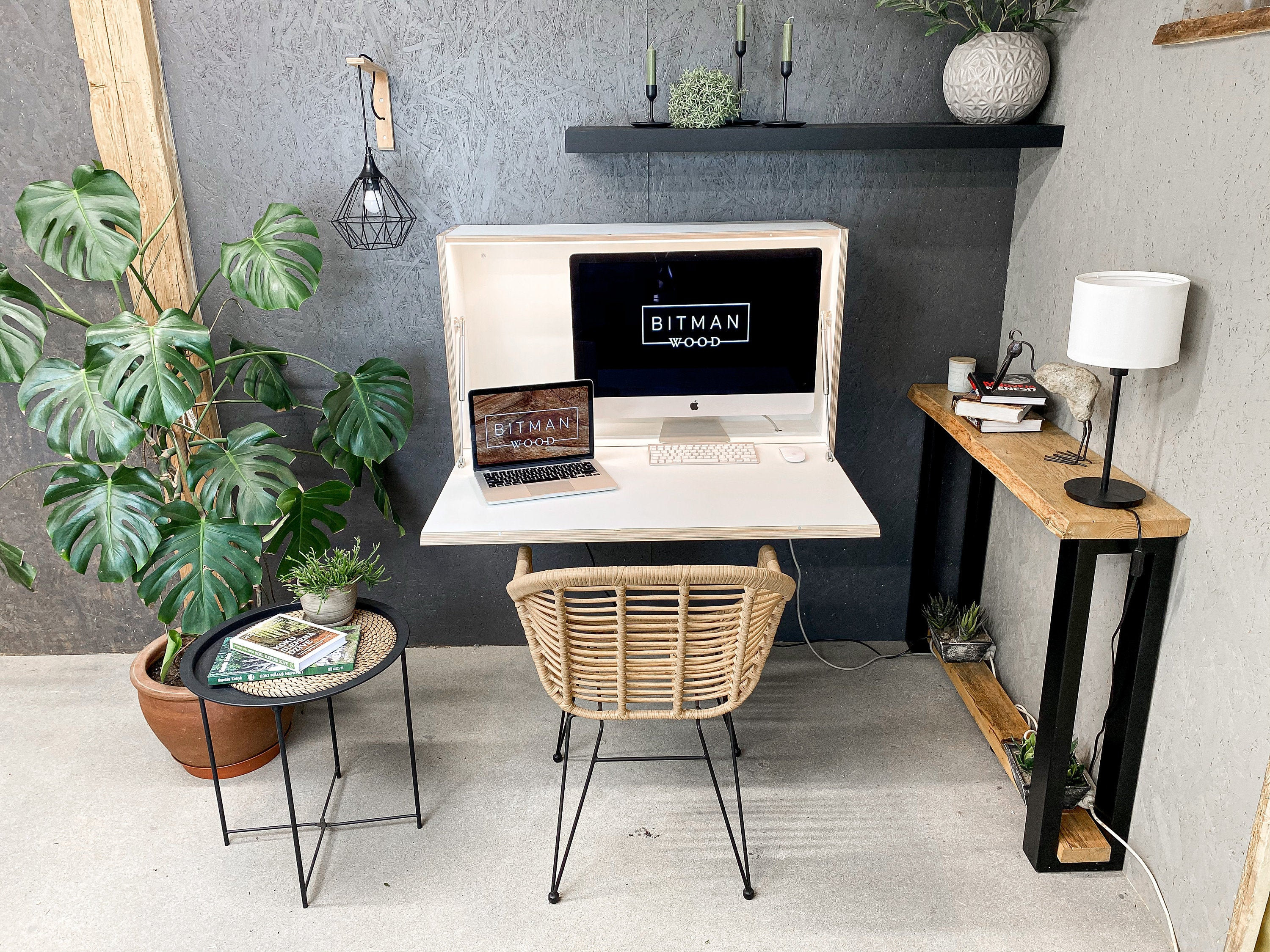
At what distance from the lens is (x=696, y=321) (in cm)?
258

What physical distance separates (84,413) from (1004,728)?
234cm

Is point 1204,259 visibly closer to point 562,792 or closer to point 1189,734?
point 1189,734

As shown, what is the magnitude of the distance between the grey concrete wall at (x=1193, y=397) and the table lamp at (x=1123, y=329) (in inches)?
3.3

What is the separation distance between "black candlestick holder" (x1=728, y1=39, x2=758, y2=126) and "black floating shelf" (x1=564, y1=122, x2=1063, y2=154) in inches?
4.3

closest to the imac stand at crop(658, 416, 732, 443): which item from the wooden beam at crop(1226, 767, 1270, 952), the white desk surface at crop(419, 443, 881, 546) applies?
the white desk surface at crop(419, 443, 881, 546)

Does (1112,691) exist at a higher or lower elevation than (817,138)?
lower

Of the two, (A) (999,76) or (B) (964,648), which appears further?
(B) (964,648)

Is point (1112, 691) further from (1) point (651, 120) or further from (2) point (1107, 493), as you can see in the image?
(1) point (651, 120)

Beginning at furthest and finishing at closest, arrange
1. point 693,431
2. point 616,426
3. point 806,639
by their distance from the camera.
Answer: point 806,639 → point 616,426 → point 693,431

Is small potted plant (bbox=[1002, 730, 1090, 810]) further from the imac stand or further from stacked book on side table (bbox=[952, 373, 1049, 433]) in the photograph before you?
the imac stand

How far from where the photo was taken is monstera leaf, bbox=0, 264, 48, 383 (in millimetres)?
2137

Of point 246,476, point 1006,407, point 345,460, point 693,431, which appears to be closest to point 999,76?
point 1006,407

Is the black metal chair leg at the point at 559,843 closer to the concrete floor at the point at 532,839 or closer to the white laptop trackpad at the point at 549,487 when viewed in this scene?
the concrete floor at the point at 532,839

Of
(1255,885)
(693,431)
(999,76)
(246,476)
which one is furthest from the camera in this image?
(693,431)
